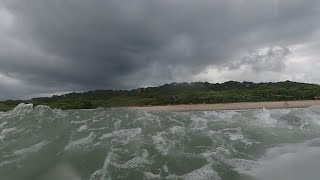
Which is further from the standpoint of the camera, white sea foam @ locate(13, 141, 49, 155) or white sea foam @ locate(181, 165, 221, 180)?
white sea foam @ locate(13, 141, 49, 155)

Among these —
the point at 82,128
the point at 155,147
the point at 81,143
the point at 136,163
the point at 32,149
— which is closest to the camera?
the point at 136,163

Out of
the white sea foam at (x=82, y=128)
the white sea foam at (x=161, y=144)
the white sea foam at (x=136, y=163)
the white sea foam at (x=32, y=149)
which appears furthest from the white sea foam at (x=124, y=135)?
the white sea foam at (x=32, y=149)

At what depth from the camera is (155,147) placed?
14.3m

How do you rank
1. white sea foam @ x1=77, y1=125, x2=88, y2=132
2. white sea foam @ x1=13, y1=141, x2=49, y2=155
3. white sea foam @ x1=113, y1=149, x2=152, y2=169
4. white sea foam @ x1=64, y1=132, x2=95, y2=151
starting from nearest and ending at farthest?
white sea foam @ x1=113, y1=149, x2=152, y2=169 < white sea foam @ x1=13, y1=141, x2=49, y2=155 < white sea foam @ x1=64, y1=132, x2=95, y2=151 < white sea foam @ x1=77, y1=125, x2=88, y2=132

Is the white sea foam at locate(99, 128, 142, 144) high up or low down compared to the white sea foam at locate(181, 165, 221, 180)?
up

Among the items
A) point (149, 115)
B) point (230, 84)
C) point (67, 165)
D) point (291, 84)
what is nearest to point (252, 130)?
point (149, 115)

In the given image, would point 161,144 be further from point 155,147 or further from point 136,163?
point 136,163

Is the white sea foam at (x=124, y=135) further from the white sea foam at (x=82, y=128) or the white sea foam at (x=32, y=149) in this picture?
the white sea foam at (x=32, y=149)

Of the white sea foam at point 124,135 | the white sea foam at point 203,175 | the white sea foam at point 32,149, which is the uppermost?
the white sea foam at point 124,135

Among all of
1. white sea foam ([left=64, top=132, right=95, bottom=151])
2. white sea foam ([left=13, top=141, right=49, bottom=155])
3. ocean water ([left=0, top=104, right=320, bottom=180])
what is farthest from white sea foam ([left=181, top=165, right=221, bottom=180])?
white sea foam ([left=13, top=141, right=49, bottom=155])

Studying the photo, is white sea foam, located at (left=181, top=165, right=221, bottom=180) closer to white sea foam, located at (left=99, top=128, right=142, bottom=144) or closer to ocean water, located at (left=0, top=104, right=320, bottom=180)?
ocean water, located at (left=0, top=104, right=320, bottom=180)

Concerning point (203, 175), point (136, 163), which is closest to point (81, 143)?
point (136, 163)

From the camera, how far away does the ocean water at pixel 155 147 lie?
1216cm

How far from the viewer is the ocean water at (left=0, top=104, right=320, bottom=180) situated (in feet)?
39.9
